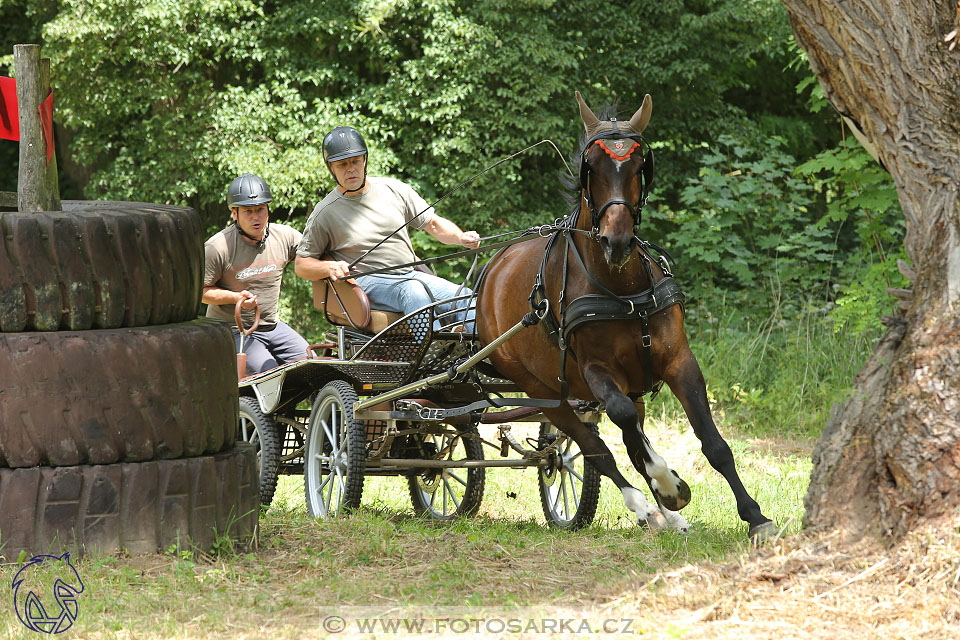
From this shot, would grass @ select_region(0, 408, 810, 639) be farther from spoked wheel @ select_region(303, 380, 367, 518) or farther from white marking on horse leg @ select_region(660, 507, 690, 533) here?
spoked wheel @ select_region(303, 380, 367, 518)

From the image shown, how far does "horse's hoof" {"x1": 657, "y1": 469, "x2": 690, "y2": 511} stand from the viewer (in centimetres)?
514

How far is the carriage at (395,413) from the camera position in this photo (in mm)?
6250

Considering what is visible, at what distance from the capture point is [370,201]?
706cm

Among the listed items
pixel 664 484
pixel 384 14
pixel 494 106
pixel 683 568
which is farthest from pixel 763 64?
pixel 683 568

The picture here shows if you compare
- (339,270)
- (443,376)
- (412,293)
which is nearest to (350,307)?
(339,270)

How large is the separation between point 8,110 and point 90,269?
1.32 meters

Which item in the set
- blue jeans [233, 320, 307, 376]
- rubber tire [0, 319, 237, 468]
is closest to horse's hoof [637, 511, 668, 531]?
rubber tire [0, 319, 237, 468]

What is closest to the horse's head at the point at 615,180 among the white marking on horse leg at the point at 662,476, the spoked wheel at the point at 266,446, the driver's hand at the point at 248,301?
the white marking on horse leg at the point at 662,476

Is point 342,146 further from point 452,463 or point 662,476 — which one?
point 662,476

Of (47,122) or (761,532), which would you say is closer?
(761,532)

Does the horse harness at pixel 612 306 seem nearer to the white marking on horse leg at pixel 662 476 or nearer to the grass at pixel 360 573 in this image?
the white marking on horse leg at pixel 662 476

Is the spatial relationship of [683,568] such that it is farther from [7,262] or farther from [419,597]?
[7,262]

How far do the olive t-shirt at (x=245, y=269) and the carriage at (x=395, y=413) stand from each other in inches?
24.0

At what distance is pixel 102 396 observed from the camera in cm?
442
